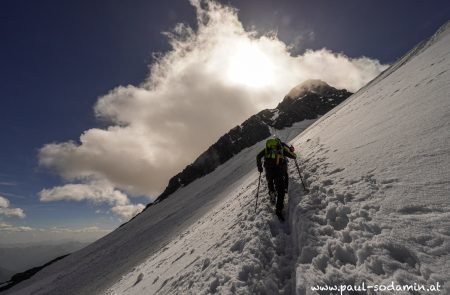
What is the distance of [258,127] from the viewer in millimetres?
103312

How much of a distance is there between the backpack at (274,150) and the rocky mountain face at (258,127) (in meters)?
78.3

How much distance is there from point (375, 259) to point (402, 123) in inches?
265

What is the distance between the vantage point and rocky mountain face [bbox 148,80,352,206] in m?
96.5

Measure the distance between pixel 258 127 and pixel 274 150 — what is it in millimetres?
92101

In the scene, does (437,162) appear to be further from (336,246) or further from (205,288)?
(205,288)

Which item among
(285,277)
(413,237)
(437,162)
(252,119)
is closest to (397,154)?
(437,162)

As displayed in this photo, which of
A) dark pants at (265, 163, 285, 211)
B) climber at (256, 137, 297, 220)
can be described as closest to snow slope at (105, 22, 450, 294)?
dark pants at (265, 163, 285, 211)

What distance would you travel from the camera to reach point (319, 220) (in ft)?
27.2

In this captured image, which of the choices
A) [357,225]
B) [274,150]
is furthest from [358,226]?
[274,150]

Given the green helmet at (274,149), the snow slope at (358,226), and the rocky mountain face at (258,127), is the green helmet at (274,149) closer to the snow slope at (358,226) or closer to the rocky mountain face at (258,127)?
the snow slope at (358,226)

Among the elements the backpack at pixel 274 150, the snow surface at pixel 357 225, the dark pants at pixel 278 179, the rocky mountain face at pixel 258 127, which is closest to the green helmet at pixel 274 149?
the backpack at pixel 274 150

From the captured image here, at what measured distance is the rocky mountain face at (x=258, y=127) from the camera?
317 feet

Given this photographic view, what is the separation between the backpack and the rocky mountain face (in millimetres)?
78345

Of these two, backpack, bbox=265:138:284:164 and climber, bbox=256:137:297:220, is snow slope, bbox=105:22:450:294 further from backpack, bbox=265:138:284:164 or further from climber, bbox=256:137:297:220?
backpack, bbox=265:138:284:164
